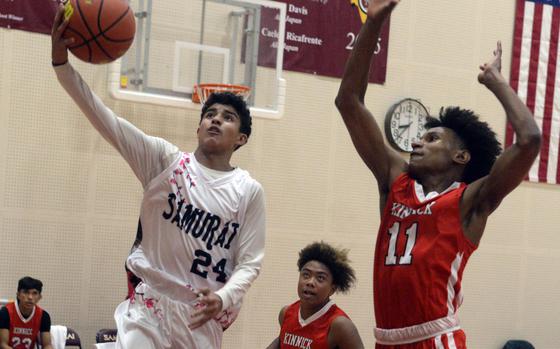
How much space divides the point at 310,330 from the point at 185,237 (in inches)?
83.9

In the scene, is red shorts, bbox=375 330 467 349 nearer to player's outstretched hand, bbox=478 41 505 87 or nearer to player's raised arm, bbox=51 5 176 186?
player's outstretched hand, bbox=478 41 505 87

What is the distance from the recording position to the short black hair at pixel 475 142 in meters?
4.41

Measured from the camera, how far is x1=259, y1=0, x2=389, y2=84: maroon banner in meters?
10.0

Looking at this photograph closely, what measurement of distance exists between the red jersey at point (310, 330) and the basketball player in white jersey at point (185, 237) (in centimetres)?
176

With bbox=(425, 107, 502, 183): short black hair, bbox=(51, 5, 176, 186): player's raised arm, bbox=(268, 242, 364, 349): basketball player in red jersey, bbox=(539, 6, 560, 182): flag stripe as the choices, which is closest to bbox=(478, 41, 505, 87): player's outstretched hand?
bbox=(425, 107, 502, 183): short black hair

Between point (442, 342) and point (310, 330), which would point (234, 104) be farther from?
point (310, 330)

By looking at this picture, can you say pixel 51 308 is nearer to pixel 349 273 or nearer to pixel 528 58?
pixel 349 273

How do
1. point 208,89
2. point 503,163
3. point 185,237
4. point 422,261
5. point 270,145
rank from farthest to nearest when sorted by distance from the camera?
point 270,145
point 208,89
point 185,237
point 422,261
point 503,163

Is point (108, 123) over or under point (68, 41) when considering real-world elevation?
under

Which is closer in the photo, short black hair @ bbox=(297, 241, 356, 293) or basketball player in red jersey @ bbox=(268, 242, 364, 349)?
basketball player in red jersey @ bbox=(268, 242, 364, 349)

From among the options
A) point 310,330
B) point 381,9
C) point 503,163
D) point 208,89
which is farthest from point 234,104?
point 208,89

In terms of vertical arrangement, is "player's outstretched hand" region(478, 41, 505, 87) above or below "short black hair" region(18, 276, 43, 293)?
above

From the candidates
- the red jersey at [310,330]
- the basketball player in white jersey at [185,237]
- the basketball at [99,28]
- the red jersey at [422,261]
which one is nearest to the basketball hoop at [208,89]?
the red jersey at [310,330]

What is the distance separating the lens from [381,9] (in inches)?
157
